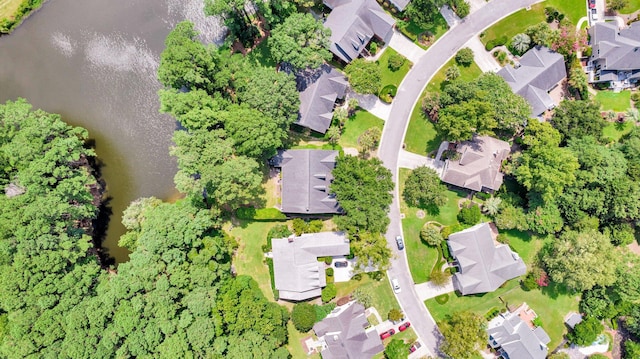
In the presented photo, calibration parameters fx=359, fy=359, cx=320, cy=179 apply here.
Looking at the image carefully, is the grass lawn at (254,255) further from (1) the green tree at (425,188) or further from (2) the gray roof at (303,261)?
(1) the green tree at (425,188)

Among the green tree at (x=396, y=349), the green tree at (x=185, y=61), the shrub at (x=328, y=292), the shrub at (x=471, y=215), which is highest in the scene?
the green tree at (x=185, y=61)

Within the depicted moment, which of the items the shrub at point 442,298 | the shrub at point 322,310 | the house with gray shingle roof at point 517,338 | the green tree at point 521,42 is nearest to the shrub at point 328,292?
the shrub at point 322,310

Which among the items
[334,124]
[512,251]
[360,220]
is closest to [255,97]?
[334,124]

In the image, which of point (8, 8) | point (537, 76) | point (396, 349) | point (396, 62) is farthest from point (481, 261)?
point (8, 8)

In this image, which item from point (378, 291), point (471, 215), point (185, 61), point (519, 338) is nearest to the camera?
point (185, 61)

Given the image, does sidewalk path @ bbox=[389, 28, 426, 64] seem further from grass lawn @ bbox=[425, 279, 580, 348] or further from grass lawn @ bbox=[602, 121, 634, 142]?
grass lawn @ bbox=[425, 279, 580, 348]

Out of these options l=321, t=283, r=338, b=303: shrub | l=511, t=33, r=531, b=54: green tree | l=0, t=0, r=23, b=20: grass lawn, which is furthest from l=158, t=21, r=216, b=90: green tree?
l=511, t=33, r=531, b=54: green tree

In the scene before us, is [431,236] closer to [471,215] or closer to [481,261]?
[471,215]
